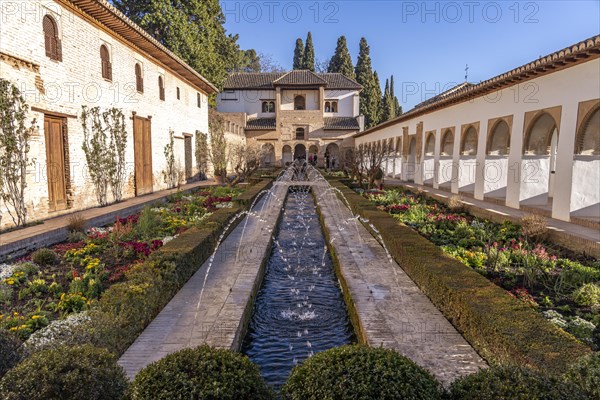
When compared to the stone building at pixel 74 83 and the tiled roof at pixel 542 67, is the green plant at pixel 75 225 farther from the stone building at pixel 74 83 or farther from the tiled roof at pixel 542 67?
the tiled roof at pixel 542 67

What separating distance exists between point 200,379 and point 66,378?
77 cm

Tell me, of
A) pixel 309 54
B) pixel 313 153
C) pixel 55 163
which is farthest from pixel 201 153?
pixel 309 54

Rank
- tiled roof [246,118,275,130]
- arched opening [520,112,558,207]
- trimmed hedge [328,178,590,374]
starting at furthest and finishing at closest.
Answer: tiled roof [246,118,275,130]
arched opening [520,112,558,207]
trimmed hedge [328,178,590,374]

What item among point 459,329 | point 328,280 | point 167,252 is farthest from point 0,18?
point 459,329

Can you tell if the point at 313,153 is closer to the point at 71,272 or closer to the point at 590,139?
the point at 590,139

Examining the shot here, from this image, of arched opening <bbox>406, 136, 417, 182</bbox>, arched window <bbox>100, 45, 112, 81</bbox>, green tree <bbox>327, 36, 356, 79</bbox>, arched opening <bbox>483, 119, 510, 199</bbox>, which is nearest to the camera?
arched window <bbox>100, 45, 112, 81</bbox>

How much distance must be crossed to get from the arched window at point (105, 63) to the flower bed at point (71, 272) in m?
6.60

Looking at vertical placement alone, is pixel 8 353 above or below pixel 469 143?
below

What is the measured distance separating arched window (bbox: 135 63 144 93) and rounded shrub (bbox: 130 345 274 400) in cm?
1538

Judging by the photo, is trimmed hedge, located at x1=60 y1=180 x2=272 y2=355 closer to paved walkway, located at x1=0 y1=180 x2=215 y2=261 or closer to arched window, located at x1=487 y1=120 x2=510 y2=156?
paved walkway, located at x1=0 y1=180 x2=215 y2=261

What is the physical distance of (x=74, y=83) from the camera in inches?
451

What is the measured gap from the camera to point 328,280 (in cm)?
697

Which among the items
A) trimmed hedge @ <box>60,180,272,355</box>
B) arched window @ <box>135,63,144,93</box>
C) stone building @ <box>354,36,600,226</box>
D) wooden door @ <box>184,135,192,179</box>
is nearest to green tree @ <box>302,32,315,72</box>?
wooden door @ <box>184,135,192,179</box>

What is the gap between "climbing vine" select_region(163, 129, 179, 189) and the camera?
19.0m
